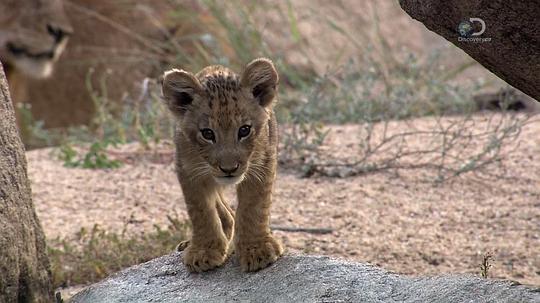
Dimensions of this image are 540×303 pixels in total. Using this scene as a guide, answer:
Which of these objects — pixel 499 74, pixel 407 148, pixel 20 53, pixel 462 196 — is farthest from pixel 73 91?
pixel 499 74

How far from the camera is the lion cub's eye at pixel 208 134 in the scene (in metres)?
4.55

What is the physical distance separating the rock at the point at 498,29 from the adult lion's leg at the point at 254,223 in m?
1.18

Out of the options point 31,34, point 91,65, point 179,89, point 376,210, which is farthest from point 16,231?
point 91,65

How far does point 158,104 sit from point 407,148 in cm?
225

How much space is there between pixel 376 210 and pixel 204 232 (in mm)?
2415

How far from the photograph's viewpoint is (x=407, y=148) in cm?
827

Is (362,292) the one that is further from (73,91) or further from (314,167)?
(73,91)

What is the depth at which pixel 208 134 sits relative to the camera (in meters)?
4.57

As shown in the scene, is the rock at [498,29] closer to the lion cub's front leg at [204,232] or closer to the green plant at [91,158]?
the lion cub's front leg at [204,232]

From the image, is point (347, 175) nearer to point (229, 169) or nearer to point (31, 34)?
point (229, 169)

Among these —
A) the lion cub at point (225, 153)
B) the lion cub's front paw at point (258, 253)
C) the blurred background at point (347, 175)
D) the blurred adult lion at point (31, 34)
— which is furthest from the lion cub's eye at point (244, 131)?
the blurred adult lion at point (31, 34)

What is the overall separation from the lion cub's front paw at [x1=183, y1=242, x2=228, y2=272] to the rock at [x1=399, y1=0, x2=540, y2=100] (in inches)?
60.2

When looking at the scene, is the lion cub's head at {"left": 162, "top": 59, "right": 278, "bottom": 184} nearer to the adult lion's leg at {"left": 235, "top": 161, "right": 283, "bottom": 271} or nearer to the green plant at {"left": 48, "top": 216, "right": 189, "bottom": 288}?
the adult lion's leg at {"left": 235, "top": 161, "right": 283, "bottom": 271}

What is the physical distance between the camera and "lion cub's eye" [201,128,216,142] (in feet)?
14.9
